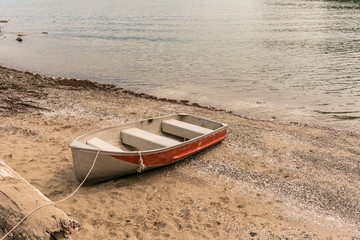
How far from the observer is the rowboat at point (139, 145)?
7.96m

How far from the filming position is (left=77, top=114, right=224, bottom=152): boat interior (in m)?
9.45

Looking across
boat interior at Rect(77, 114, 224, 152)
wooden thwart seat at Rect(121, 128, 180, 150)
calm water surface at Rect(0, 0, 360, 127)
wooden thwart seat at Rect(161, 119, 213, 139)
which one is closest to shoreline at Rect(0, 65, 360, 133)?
calm water surface at Rect(0, 0, 360, 127)

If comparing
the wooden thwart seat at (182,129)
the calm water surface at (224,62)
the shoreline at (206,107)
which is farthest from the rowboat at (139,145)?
the calm water surface at (224,62)

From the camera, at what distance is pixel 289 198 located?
27.9 feet

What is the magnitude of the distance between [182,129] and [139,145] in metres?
2.10

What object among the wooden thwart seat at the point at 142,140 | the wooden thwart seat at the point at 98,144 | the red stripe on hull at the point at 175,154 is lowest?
the red stripe on hull at the point at 175,154

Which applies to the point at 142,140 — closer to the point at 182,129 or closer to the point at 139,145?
the point at 139,145

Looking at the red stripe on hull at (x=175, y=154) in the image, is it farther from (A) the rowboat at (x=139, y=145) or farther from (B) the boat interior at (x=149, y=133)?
(B) the boat interior at (x=149, y=133)

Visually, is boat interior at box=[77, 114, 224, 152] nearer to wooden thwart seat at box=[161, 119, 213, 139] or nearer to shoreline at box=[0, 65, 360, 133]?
wooden thwart seat at box=[161, 119, 213, 139]

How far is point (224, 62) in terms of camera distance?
94.5ft

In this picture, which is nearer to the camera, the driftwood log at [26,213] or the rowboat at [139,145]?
the driftwood log at [26,213]

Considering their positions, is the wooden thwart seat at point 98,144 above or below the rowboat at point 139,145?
above

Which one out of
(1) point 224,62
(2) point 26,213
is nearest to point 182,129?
(2) point 26,213

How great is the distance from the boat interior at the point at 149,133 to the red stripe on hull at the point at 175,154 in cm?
33
